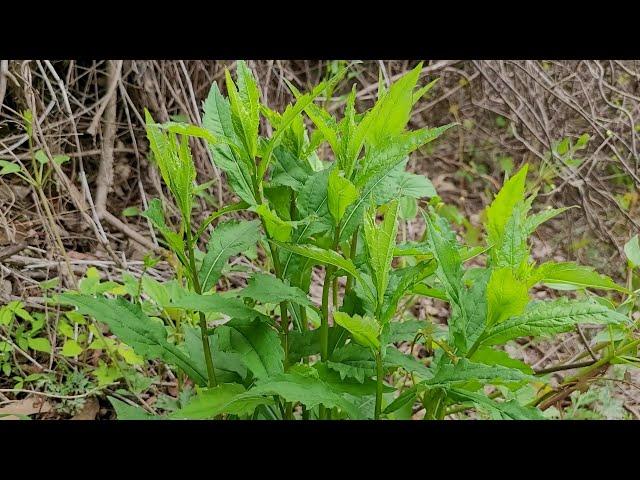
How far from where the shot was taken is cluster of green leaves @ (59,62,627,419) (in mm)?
895

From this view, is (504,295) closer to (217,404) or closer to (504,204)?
(504,204)

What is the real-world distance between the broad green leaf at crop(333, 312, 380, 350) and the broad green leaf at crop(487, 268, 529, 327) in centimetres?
18

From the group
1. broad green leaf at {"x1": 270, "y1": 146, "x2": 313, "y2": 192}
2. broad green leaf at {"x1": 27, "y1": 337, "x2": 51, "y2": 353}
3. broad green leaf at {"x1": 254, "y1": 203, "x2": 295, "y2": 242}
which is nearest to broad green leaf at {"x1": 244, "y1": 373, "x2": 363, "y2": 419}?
broad green leaf at {"x1": 254, "y1": 203, "x2": 295, "y2": 242}

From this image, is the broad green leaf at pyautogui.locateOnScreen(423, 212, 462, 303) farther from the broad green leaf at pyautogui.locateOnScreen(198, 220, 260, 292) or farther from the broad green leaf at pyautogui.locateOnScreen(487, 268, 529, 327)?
the broad green leaf at pyautogui.locateOnScreen(198, 220, 260, 292)

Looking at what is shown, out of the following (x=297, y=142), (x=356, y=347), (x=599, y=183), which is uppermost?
(x=297, y=142)

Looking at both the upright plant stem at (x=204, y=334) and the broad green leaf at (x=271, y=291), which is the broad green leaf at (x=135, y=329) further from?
the broad green leaf at (x=271, y=291)

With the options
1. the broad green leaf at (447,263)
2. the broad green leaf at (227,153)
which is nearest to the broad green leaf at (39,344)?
the broad green leaf at (227,153)

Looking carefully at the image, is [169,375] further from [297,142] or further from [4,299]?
[297,142]

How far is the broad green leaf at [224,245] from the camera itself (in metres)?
1.09

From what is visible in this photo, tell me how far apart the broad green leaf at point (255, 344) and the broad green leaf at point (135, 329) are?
99 millimetres

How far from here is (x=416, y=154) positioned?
3.48 meters

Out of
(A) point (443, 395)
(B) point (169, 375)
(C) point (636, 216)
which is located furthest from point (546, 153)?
(A) point (443, 395)
